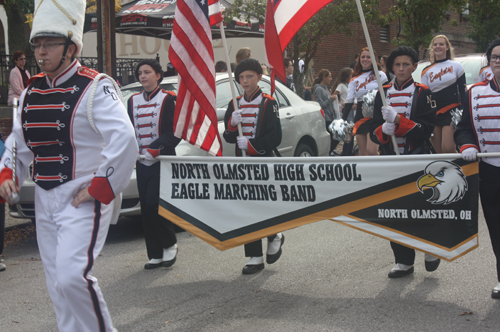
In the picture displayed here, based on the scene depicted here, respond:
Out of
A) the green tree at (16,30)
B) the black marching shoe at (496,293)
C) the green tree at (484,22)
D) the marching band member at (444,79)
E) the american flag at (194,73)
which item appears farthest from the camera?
the green tree at (484,22)

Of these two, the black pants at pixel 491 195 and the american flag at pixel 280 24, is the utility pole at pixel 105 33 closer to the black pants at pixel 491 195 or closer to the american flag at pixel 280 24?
the american flag at pixel 280 24

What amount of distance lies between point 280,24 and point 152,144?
1.67 meters

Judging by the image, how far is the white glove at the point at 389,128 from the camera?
15.5ft

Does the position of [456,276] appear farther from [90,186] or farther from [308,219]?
[90,186]

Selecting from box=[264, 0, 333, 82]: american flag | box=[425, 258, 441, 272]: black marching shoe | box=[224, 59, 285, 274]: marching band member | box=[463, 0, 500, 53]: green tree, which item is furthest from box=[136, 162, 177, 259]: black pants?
box=[463, 0, 500, 53]: green tree

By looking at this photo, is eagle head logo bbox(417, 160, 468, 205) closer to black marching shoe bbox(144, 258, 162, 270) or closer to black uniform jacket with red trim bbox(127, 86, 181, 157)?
black uniform jacket with red trim bbox(127, 86, 181, 157)

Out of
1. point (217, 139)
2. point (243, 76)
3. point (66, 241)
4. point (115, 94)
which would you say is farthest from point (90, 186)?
point (243, 76)

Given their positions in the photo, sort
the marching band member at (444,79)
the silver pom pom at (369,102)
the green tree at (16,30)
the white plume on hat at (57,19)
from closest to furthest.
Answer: the white plume on hat at (57,19) < the silver pom pom at (369,102) < the marching band member at (444,79) < the green tree at (16,30)

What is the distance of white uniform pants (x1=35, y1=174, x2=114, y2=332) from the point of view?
2951 mm

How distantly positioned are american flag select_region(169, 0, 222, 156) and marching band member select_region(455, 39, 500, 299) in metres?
2.13

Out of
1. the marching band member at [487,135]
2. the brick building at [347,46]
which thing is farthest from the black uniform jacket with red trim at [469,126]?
the brick building at [347,46]

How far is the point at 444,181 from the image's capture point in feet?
13.3

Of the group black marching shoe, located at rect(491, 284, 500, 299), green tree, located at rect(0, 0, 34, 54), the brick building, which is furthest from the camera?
the brick building

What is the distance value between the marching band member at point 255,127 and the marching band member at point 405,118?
99 centimetres
